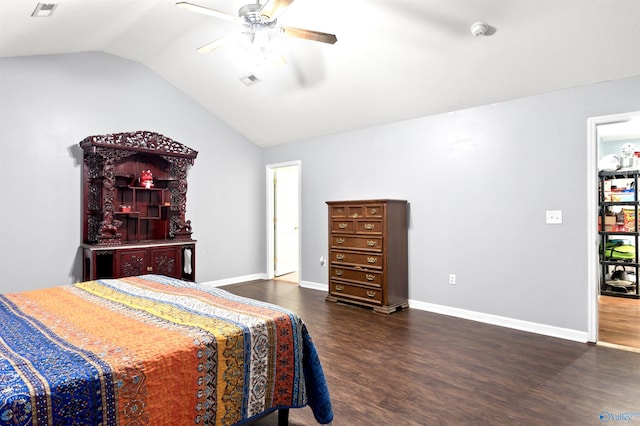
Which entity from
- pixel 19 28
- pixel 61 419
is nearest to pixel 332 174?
pixel 19 28

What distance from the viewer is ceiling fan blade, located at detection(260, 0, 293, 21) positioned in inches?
89.6

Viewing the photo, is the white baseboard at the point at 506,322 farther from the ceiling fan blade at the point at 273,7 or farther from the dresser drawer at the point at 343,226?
the ceiling fan blade at the point at 273,7

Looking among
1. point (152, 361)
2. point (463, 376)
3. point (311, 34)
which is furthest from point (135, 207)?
point (463, 376)

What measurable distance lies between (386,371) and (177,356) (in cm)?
174

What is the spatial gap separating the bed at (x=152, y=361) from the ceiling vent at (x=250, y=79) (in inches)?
125

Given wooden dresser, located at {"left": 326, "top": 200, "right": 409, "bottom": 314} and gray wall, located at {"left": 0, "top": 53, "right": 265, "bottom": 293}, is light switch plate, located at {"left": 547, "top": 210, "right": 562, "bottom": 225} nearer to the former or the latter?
wooden dresser, located at {"left": 326, "top": 200, "right": 409, "bottom": 314}

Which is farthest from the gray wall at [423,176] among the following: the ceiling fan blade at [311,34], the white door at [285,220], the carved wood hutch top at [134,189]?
the ceiling fan blade at [311,34]

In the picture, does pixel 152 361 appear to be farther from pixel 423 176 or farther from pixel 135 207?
pixel 135 207

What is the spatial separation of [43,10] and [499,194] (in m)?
4.33

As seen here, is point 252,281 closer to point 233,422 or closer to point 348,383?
point 348,383

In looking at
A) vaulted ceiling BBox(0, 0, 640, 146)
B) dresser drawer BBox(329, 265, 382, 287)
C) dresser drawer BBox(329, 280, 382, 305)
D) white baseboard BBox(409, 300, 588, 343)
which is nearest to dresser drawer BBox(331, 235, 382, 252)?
dresser drawer BBox(329, 265, 382, 287)

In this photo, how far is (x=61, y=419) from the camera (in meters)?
1.12

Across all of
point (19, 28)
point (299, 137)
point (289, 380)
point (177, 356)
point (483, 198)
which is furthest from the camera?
point (299, 137)

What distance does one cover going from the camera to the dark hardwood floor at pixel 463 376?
→ 210 cm
